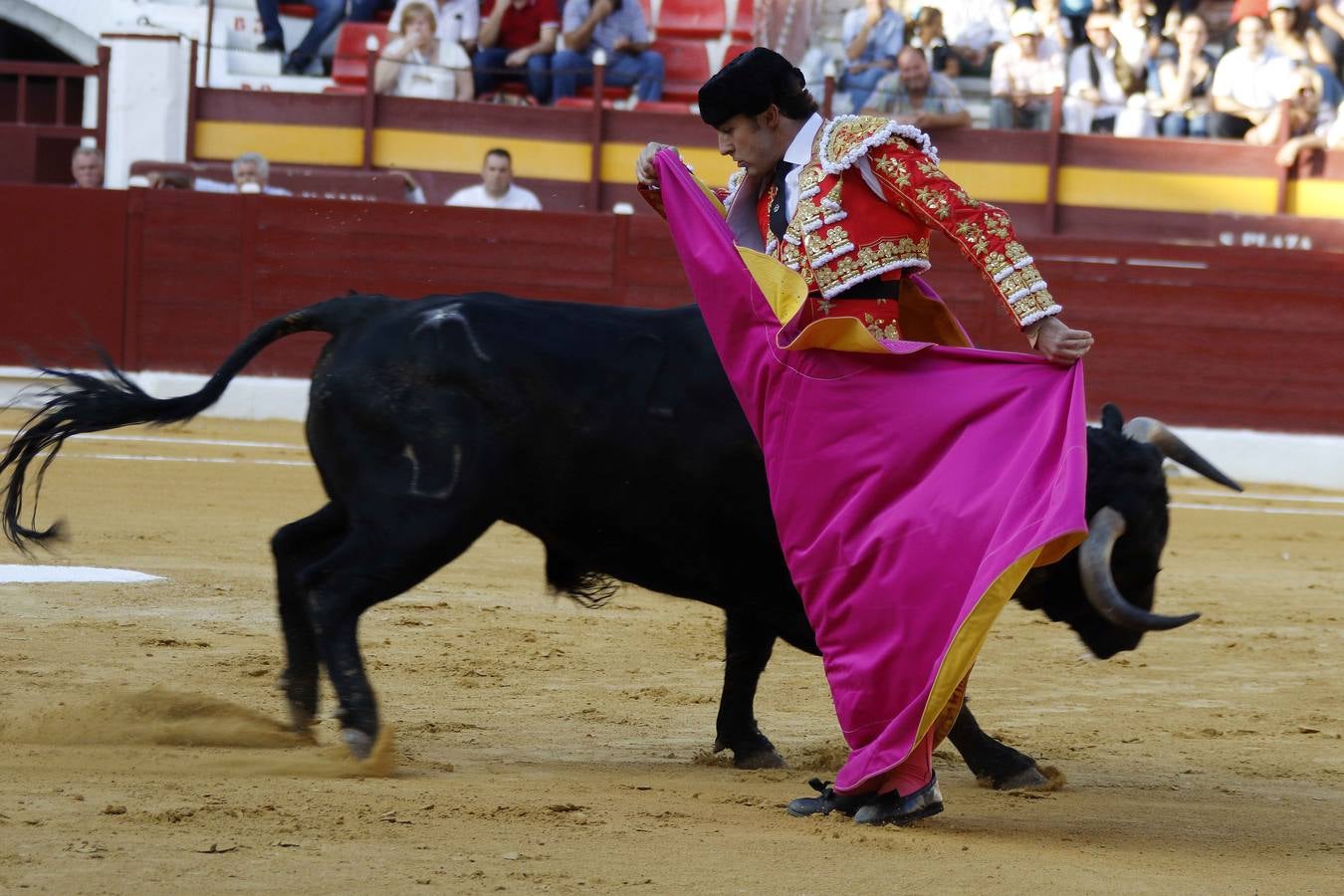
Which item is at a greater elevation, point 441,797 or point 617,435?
point 617,435

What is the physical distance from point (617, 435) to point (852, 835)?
0.83 meters

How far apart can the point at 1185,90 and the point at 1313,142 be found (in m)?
0.77

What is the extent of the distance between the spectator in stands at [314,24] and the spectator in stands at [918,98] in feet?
10.6

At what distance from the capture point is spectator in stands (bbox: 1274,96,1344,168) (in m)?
9.27

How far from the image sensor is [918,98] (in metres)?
9.21

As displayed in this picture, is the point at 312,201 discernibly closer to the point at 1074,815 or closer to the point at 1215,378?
the point at 1215,378

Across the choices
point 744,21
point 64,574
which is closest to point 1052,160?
point 744,21

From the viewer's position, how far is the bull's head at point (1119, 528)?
116 inches

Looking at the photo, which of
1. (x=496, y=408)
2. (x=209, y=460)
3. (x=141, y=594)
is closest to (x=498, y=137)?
(x=209, y=460)

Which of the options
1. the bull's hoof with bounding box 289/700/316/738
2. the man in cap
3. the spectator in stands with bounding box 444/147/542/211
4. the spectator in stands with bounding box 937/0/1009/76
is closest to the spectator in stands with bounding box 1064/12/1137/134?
the spectator in stands with bounding box 937/0/1009/76

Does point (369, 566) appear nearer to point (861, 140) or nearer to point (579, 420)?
point (579, 420)

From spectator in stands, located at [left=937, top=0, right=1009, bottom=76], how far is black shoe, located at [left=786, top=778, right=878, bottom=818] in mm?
7594

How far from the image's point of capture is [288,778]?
283 cm

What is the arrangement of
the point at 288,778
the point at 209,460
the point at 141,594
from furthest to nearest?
1. the point at 209,460
2. the point at 141,594
3. the point at 288,778
